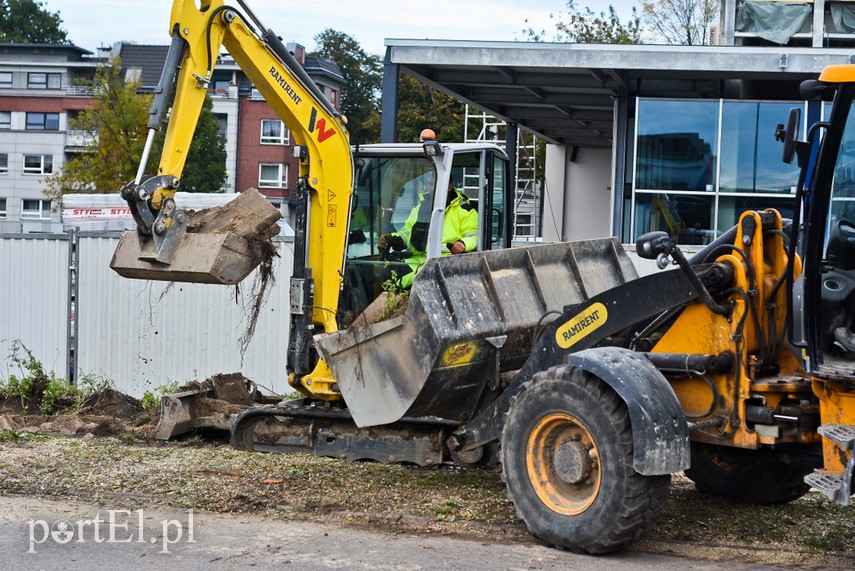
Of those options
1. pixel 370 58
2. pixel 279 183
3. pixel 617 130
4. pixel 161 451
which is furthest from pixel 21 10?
pixel 161 451

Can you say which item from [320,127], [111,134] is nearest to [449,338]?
[320,127]

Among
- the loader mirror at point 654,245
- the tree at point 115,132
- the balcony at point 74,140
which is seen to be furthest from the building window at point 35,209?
the loader mirror at point 654,245

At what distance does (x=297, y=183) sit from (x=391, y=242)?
94 centimetres

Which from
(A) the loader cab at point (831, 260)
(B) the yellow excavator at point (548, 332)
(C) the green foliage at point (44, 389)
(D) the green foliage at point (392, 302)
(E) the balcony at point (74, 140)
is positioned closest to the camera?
(A) the loader cab at point (831, 260)

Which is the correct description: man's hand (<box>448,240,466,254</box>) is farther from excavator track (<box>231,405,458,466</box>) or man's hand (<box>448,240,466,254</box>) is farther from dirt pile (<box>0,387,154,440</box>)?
dirt pile (<box>0,387,154,440</box>)

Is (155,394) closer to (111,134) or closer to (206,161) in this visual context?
(111,134)

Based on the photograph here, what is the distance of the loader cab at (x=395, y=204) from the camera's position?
862cm

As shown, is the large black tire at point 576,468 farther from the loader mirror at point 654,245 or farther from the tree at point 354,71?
the tree at point 354,71

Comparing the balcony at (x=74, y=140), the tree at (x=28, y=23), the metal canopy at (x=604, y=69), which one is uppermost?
the tree at (x=28, y=23)

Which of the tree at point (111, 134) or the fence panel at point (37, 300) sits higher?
the tree at point (111, 134)

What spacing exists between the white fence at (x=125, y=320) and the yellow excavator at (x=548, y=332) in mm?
3775

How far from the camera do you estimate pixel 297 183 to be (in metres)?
8.48

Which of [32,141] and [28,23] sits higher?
[28,23]

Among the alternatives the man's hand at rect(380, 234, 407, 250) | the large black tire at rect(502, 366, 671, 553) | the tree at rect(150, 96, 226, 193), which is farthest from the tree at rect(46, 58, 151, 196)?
the large black tire at rect(502, 366, 671, 553)
